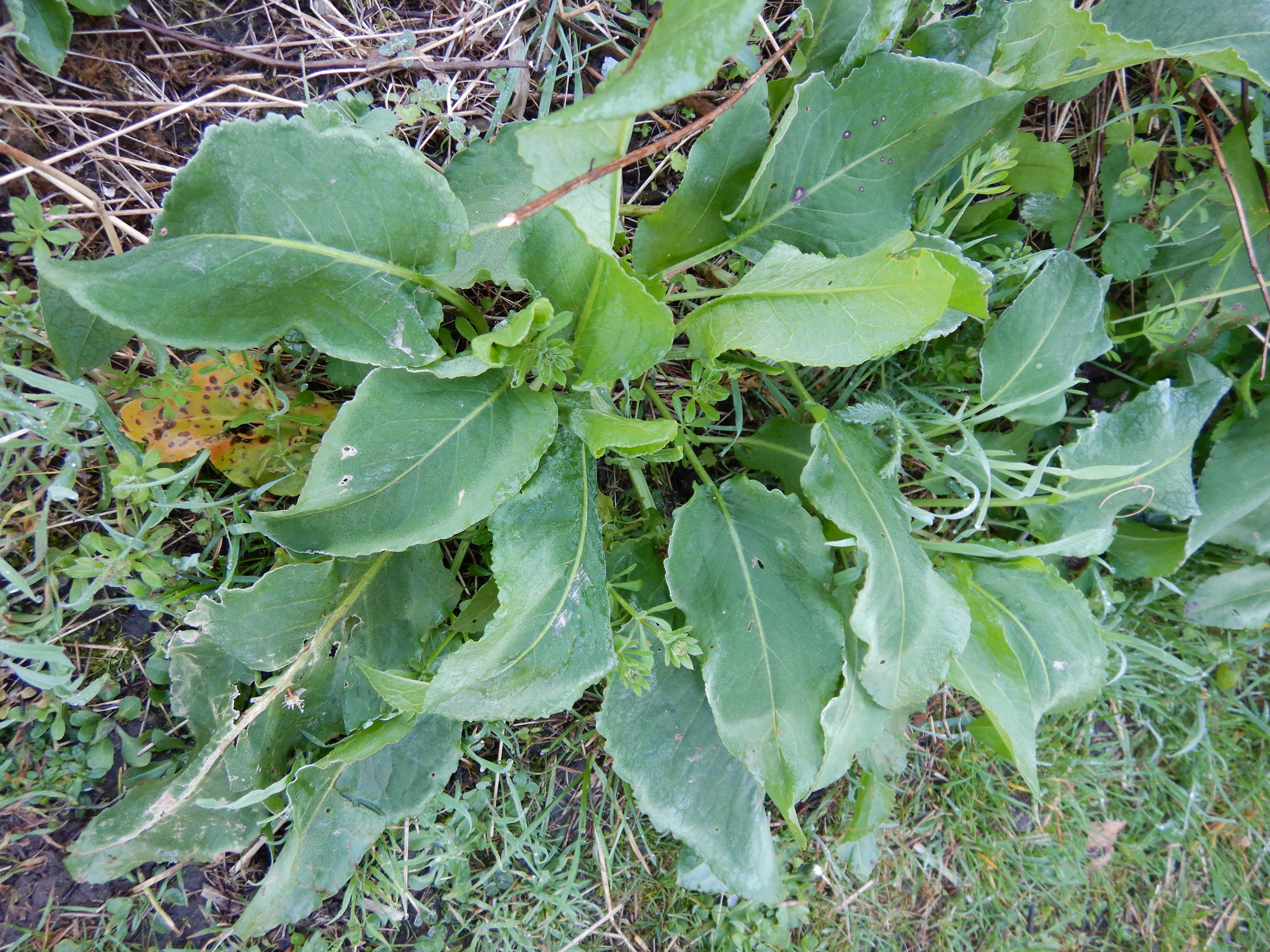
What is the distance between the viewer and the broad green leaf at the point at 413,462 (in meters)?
1.13

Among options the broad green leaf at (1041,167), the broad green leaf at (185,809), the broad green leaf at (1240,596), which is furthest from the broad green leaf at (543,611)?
the broad green leaf at (1240,596)

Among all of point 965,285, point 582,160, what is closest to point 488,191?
point 582,160

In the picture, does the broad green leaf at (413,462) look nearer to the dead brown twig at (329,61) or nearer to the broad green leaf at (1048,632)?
the dead brown twig at (329,61)

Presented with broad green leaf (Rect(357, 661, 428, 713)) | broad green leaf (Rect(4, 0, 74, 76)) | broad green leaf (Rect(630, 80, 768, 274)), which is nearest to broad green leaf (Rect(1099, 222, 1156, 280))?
broad green leaf (Rect(630, 80, 768, 274))

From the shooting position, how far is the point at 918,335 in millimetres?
1135

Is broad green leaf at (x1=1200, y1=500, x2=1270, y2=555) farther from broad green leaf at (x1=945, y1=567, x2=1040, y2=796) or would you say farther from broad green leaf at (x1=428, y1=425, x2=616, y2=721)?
broad green leaf at (x1=428, y1=425, x2=616, y2=721)

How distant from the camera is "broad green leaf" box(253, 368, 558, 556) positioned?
113cm

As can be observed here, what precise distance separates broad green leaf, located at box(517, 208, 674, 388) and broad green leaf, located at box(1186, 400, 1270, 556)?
5.64 feet

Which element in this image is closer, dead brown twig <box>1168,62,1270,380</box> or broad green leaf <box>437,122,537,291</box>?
broad green leaf <box>437,122,537,291</box>

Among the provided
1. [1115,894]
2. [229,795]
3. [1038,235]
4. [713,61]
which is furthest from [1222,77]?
[229,795]

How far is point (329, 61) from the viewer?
4.84ft

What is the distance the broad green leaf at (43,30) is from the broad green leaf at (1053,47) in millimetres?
1733

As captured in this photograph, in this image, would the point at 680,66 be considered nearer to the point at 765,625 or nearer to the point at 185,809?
the point at 765,625

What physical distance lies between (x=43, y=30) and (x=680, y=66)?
1.28m
